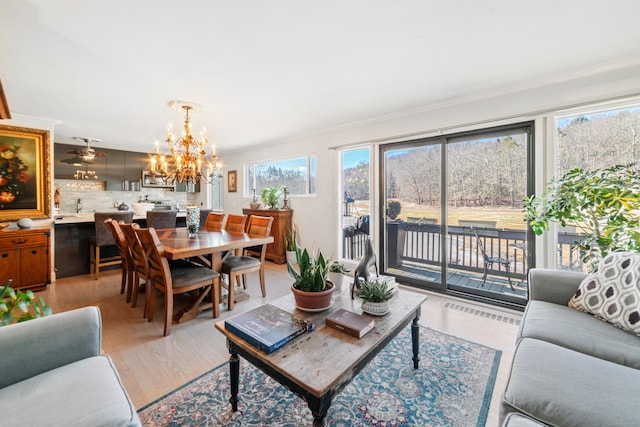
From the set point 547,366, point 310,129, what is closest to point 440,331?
point 547,366

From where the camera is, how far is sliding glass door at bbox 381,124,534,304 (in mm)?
2838

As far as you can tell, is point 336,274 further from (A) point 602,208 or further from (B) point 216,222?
(B) point 216,222

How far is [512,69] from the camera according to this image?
2.32 metres

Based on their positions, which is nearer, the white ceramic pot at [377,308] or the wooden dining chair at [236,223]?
the white ceramic pot at [377,308]

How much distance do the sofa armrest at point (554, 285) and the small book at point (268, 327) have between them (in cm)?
166

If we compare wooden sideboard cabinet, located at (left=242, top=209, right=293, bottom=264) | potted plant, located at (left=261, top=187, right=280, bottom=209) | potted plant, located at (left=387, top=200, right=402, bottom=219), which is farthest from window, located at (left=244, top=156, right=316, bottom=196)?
potted plant, located at (left=387, top=200, right=402, bottom=219)

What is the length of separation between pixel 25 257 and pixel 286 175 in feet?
12.5

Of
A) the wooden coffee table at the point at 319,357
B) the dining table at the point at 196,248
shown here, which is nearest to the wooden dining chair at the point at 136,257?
the dining table at the point at 196,248

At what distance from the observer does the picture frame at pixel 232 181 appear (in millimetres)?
A: 6111

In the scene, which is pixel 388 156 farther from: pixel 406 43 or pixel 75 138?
pixel 75 138

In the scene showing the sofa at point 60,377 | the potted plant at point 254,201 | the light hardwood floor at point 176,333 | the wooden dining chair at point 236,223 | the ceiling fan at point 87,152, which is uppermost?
the ceiling fan at point 87,152

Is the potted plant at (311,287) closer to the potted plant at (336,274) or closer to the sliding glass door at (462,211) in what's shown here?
the potted plant at (336,274)

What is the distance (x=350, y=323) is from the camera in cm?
135

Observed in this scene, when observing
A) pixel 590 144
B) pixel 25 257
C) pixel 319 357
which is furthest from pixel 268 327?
pixel 25 257
